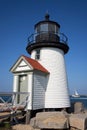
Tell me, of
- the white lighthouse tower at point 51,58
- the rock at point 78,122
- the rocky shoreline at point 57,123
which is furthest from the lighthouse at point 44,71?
the rock at point 78,122

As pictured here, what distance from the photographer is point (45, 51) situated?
1666 centimetres

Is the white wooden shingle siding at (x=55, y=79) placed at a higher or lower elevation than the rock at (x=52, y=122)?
higher

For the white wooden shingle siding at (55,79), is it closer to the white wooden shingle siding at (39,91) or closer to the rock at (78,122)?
the white wooden shingle siding at (39,91)

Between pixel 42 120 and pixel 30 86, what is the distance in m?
3.27

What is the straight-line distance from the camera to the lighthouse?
47.6 ft

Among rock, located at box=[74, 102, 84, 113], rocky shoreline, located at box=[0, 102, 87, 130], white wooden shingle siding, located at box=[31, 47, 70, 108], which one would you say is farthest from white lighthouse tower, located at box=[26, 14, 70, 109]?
rocky shoreline, located at box=[0, 102, 87, 130]

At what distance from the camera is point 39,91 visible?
49.3ft

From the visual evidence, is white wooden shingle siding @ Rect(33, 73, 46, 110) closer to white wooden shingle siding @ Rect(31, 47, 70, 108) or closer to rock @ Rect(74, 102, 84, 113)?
white wooden shingle siding @ Rect(31, 47, 70, 108)

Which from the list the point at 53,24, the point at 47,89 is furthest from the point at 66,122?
the point at 53,24

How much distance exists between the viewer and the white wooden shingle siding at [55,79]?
15.9 metres

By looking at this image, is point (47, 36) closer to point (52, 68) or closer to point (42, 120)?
point (52, 68)

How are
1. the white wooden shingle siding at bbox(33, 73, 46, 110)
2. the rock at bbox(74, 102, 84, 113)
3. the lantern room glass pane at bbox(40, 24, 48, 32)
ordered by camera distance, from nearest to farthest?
the white wooden shingle siding at bbox(33, 73, 46, 110), the lantern room glass pane at bbox(40, 24, 48, 32), the rock at bbox(74, 102, 84, 113)

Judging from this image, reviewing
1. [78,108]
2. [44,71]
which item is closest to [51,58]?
[44,71]

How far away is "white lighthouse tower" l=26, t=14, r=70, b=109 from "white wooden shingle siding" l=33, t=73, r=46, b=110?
0.34 meters
